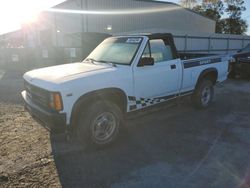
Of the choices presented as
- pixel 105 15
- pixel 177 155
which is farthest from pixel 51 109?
pixel 105 15

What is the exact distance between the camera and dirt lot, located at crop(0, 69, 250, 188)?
131 inches

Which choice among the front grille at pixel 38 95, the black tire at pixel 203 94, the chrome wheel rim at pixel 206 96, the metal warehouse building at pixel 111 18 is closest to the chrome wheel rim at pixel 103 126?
the front grille at pixel 38 95

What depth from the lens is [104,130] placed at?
4270mm

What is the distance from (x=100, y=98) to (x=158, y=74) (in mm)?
1402

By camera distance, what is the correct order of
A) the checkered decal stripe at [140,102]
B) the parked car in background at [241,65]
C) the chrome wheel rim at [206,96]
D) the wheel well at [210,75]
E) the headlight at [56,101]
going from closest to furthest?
the headlight at [56,101] → the checkered decal stripe at [140,102] → the wheel well at [210,75] → the chrome wheel rim at [206,96] → the parked car in background at [241,65]

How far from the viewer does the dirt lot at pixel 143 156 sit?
3.33m

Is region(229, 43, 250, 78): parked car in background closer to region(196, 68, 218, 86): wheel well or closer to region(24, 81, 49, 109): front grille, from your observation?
region(196, 68, 218, 86): wheel well

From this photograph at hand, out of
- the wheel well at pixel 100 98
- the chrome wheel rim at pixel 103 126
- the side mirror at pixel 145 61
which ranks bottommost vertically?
the chrome wheel rim at pixel 103 126

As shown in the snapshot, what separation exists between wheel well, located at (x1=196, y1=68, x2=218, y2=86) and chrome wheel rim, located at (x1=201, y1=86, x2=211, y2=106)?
0.29m

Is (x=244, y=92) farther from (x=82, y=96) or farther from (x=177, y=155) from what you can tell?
(x=82, y=96)

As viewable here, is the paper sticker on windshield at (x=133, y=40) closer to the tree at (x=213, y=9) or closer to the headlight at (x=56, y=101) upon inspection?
the headlight at (x=56, y=101)

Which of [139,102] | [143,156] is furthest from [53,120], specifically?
[139,102]

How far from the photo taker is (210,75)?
651cm

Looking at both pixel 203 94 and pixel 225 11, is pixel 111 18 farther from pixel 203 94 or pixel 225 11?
pixel 225 11
